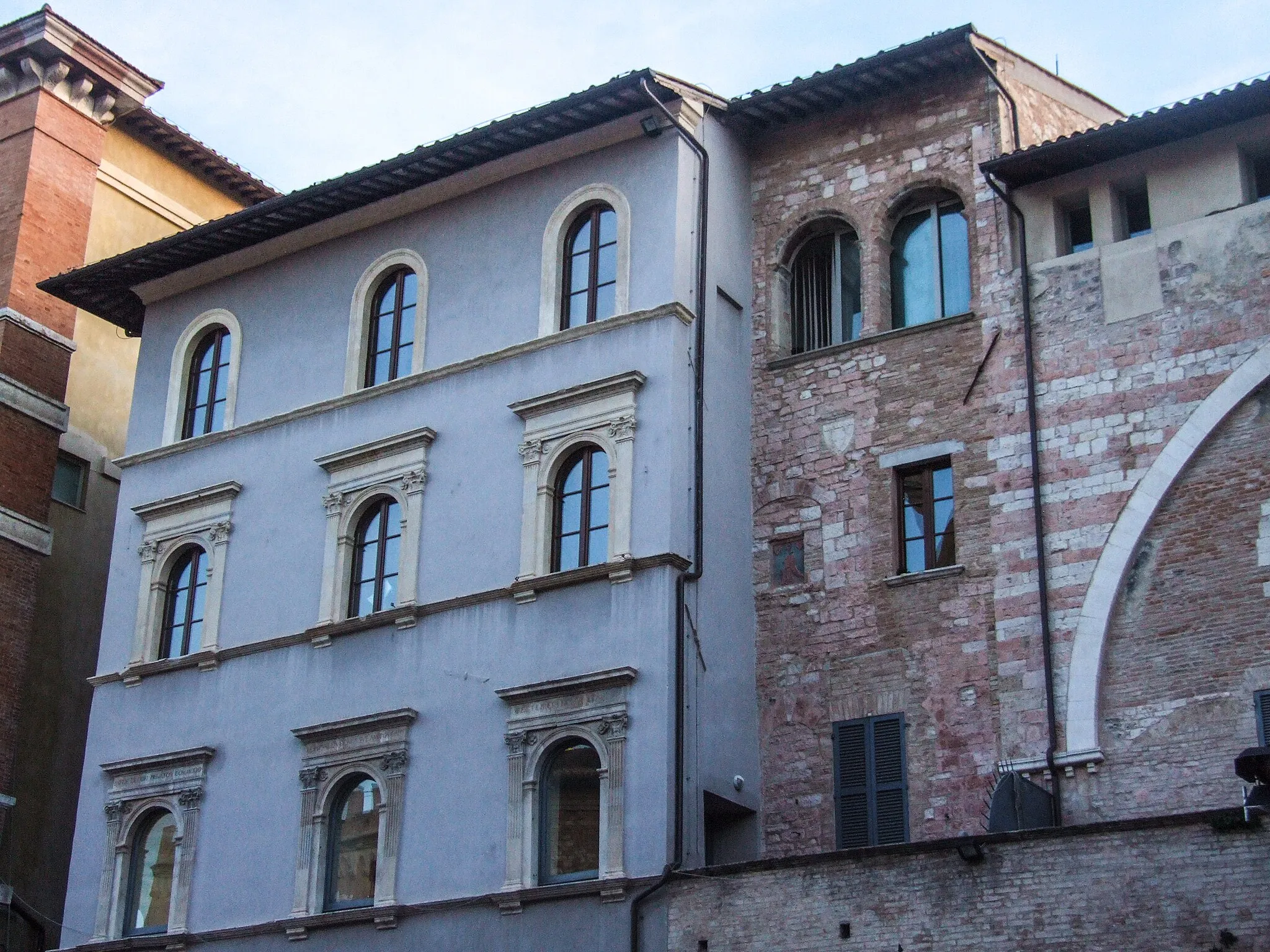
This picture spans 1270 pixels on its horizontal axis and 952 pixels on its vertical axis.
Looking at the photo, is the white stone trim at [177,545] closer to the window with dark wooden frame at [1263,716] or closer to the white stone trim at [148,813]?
the white stone trim at [148,813]

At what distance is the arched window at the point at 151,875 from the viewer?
23734 mm

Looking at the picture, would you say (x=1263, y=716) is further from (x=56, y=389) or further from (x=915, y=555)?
(x=56, y=389)

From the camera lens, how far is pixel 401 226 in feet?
82.3

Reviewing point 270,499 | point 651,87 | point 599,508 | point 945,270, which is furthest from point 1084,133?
point 270,499

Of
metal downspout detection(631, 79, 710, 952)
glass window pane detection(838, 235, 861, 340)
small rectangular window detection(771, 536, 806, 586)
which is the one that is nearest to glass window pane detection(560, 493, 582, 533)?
metal downspout detection(631, 79, 710, 952)

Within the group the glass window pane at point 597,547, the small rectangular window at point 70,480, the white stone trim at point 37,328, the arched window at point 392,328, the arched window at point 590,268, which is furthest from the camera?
the small rectangular window at point 70,480

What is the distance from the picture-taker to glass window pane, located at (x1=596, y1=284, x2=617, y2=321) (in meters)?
22.8

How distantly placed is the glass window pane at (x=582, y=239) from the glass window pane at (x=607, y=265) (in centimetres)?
27

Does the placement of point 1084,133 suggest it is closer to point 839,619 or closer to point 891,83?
point 891,83

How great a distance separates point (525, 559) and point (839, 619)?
330 cm

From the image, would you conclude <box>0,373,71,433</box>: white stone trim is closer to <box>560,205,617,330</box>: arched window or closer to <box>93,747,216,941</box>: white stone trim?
<box>93,747,216,941</box>: white stone trim

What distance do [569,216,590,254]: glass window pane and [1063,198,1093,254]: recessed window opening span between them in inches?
205

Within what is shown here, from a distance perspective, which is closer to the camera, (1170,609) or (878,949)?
(878,949)

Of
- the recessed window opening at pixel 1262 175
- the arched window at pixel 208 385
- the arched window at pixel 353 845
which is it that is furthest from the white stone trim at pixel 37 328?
the recessed window opening at pixel 1262 175
